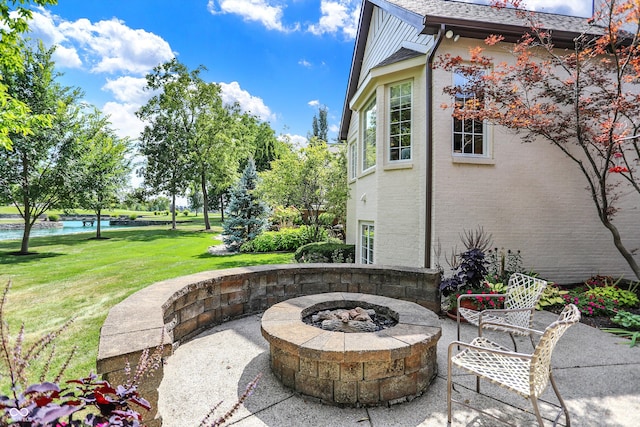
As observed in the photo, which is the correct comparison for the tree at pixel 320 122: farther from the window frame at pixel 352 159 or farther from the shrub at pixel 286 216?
the window frame at pixel 352 159

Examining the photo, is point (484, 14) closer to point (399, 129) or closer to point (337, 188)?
point (399, 129)

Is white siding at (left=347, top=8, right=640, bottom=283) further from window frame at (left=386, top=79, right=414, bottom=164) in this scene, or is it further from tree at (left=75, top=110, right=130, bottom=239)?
tree at (left=75, top=110, right=130, bottom=239)

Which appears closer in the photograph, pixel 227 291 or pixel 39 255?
pixel 227 291

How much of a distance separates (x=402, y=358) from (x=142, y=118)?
2641cm

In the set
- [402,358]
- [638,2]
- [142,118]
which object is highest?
[142,118]

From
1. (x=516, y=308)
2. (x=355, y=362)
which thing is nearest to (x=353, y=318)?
(x=355, y=362)

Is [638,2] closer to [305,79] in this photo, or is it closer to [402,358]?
[402,358]

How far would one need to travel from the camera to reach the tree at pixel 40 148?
10969 mm

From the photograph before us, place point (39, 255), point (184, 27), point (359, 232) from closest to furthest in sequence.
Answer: point (359, 232), point (39, 255), point (184, 27)

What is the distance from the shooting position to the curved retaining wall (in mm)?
2109

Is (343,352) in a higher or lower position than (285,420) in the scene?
higher

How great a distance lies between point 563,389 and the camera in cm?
303

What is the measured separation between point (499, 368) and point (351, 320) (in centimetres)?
154

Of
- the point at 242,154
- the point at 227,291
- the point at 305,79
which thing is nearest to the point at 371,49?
the point at 227,291
